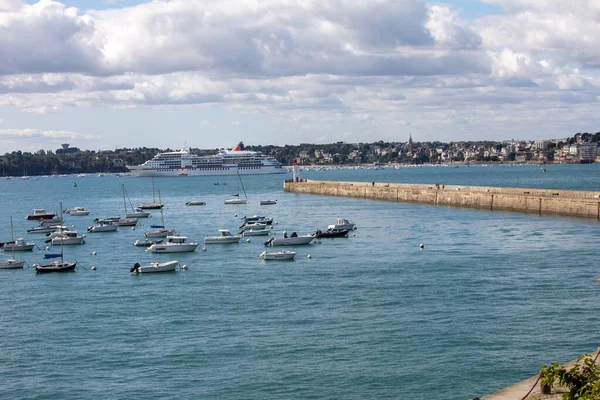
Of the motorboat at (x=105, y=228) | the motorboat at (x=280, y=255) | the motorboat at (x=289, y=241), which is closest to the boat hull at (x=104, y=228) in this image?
the motorboat at (x=105, y=228)

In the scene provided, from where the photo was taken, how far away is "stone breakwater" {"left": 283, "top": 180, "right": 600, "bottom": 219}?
75438 millimetres

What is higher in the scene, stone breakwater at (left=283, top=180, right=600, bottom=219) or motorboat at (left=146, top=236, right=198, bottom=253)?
stone breakwater at (left=283, top=180, right=600, bottom=219)

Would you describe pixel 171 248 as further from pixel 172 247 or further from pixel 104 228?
pixel 104 228

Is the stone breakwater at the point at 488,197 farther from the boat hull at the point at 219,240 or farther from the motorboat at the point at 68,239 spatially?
the motorboat at the point at 68,239

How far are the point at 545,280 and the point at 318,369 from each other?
18.8 m

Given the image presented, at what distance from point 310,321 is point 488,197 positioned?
59.7 m

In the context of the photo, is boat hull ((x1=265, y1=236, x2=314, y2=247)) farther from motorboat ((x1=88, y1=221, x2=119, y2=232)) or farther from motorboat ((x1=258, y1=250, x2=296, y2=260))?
motorboat ((x1=88, y1=221, x2=119, y2=232))

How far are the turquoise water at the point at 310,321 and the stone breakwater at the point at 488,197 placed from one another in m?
15.6

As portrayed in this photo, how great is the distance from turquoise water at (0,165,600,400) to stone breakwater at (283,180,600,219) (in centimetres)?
1561

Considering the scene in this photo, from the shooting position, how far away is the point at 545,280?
41.7m

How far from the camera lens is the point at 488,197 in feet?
294

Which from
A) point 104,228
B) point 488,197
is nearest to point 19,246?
point 104,228

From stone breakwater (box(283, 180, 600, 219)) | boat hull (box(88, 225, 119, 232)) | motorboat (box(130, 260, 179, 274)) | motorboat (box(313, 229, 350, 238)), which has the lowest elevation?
boat hull (box(88, 225, 119, 232))

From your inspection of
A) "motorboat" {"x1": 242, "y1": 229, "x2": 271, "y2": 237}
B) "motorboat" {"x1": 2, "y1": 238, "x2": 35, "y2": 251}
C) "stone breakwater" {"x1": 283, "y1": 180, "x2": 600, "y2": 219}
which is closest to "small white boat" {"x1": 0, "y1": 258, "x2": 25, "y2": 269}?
"motorboat" {"x1": 2, "y1": 238, "x2": 35, "y2": 251}
